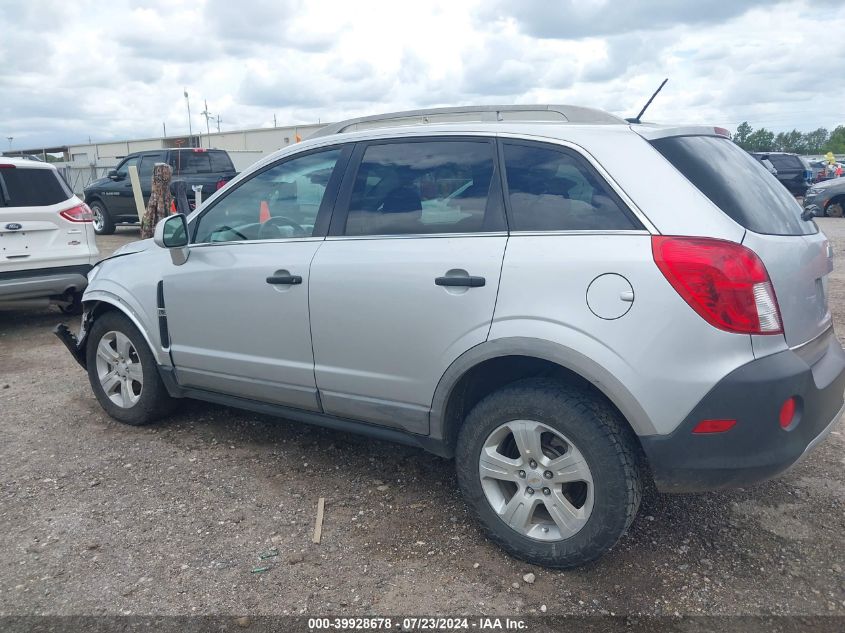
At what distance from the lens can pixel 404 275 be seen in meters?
3.23

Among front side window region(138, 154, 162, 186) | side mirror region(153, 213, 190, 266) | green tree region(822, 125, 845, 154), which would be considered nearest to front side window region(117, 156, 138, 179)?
front side window region(138, 154, 162, 186)

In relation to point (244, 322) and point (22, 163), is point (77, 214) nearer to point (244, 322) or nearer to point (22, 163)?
point (22, 163)

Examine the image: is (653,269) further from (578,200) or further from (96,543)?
(96,543)

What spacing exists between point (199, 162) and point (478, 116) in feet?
44.1

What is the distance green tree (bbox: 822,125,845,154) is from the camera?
84562 millimetres

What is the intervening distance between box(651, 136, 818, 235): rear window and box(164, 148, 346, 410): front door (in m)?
1.71

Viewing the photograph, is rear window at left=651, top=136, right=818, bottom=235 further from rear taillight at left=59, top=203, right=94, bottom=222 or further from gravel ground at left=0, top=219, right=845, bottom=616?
rear taillight at left=59, top=203, right=94, bottom=222

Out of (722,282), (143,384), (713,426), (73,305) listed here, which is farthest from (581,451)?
(73,305)

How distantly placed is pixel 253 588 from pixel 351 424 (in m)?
0.95

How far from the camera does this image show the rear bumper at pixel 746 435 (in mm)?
2568

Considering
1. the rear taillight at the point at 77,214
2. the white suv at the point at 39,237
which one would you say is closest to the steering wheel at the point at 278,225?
the white suv at the point at 39,237

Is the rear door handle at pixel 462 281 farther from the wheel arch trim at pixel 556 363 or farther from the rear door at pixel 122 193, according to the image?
the rear door at pixel 122 193

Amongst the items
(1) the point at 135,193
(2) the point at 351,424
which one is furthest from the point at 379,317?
(1) the point at 135,193

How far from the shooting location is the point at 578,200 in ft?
9.63
